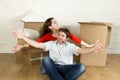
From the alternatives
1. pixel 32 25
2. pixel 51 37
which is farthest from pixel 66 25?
pixel 51 37

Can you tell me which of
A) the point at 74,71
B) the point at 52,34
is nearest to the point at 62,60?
the point at 74,71

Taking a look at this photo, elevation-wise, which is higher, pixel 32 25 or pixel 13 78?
pixel 32 25

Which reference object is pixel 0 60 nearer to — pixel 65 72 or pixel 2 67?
pixel 2 67

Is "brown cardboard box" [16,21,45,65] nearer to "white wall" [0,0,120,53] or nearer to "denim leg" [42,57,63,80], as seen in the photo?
"white wall" [0,0,120,53]

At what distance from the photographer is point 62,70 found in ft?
7.97

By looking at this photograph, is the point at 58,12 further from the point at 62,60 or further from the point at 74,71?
the point at 74,71

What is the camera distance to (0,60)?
134 inches

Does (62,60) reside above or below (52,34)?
below

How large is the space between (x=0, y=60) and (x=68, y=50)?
139cm

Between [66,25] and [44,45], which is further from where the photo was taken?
[66,25]

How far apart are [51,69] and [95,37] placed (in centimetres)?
104

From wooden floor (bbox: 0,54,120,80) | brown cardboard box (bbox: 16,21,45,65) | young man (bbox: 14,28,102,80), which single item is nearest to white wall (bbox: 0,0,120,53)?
brown cardboard box (bbox: 16,21,45,65)

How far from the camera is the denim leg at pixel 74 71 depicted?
2318mm

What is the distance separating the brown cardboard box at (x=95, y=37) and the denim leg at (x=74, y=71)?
83 cm
